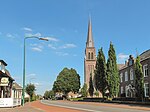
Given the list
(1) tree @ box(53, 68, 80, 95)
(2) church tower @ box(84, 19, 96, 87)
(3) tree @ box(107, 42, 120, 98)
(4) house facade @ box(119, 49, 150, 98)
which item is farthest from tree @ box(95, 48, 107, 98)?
(2) church tower @ box(84, 19, 96, 87)

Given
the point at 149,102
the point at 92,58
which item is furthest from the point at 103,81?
the point at 92,58

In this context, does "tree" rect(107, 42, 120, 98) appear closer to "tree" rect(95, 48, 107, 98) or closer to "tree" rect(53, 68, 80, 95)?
"tree" rect(95, 48, 107, 98)

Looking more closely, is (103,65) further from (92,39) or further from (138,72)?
(92,39)

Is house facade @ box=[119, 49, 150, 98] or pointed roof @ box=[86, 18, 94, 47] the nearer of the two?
house facade @ box=[119, 49, 150, 98]

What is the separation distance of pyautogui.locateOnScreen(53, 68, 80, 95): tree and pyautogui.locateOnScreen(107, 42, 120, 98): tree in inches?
1721

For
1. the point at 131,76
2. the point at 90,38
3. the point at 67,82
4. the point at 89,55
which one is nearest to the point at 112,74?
the point at 131,76

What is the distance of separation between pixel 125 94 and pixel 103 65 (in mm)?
9406

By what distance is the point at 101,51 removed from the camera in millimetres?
54875

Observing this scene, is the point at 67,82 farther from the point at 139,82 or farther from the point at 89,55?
the point at 139,82

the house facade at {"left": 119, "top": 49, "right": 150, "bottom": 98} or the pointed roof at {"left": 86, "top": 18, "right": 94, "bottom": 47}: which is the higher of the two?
the pointed roof at {"left": 86, "top": 18, "right": 94, "bottom": 47}

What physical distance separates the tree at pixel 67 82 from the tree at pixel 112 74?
1721 inches

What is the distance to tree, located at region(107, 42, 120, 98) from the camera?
157ft

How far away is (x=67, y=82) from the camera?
92.2 m

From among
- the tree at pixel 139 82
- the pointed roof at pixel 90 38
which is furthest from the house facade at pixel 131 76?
the pointed roof at pixel 90 38
